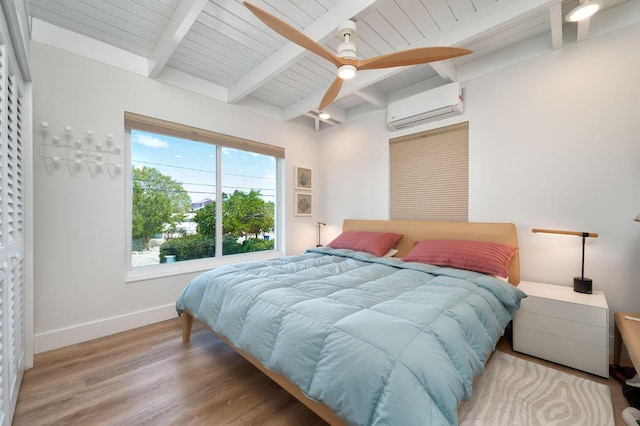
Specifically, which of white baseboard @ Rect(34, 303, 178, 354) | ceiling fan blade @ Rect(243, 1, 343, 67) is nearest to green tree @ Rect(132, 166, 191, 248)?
white baseboard @ Rect(34, 303, 178, 354)

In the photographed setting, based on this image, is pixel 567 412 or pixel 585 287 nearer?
pixel 567 412

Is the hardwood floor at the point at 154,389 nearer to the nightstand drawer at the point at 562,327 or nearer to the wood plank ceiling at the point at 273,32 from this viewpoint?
the nightstand drawer at the point at 562,327

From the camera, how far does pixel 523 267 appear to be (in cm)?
260

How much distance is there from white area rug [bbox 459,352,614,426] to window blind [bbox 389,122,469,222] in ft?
5.13

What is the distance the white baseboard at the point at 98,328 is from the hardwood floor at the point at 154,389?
76mm

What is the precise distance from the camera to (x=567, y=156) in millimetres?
2377

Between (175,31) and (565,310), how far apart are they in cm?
367

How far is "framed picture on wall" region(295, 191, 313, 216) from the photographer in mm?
4238

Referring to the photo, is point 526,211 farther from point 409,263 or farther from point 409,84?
point 409,84

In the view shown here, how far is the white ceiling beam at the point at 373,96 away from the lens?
10.9 feet

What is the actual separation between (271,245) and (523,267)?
3.13m

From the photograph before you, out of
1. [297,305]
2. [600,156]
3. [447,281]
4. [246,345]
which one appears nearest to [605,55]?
[600,156]

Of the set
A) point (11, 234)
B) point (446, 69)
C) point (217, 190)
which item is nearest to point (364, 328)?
point (11, 234)

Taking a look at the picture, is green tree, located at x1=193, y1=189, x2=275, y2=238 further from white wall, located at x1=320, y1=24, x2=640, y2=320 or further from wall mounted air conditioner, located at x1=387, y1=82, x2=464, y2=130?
white wall, located at x1=320, y1=24, x2=640, y2=320
